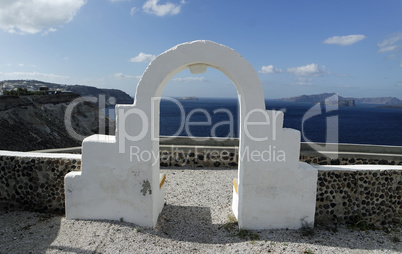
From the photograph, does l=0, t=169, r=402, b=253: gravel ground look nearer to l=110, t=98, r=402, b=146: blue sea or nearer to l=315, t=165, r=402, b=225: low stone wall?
l=315, t=165, r=402, b=225: low stone wall

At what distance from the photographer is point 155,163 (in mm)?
4926

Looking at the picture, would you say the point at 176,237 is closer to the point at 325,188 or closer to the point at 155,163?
the point at 155,163

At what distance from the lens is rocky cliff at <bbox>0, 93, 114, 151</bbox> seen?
813 inches

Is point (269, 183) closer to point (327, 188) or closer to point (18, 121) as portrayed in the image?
point (327, 188)

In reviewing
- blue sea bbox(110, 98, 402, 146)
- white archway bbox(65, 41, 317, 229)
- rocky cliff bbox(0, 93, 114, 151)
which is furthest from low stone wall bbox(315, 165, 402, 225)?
rocky cliff bbox(0, 93, 114, 151)

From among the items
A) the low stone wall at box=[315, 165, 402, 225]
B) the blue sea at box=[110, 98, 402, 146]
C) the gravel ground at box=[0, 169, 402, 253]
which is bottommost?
the blue sea at box=[110, 98, 402, 146]

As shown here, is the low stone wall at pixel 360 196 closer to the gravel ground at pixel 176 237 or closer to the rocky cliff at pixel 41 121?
the gravel ground at pixel 176 237

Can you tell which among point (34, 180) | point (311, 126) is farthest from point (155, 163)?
point (311, 126)

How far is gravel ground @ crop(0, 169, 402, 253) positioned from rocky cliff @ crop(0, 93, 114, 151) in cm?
1638

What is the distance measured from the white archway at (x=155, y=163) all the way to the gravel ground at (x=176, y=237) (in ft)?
0.88

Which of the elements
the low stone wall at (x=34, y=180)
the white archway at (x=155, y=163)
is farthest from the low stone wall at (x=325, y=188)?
the white archway at (x=155, y=163)

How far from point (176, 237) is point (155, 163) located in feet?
4.42

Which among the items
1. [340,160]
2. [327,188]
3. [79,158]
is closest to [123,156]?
[79,158]

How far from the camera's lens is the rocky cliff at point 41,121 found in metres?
20.6
